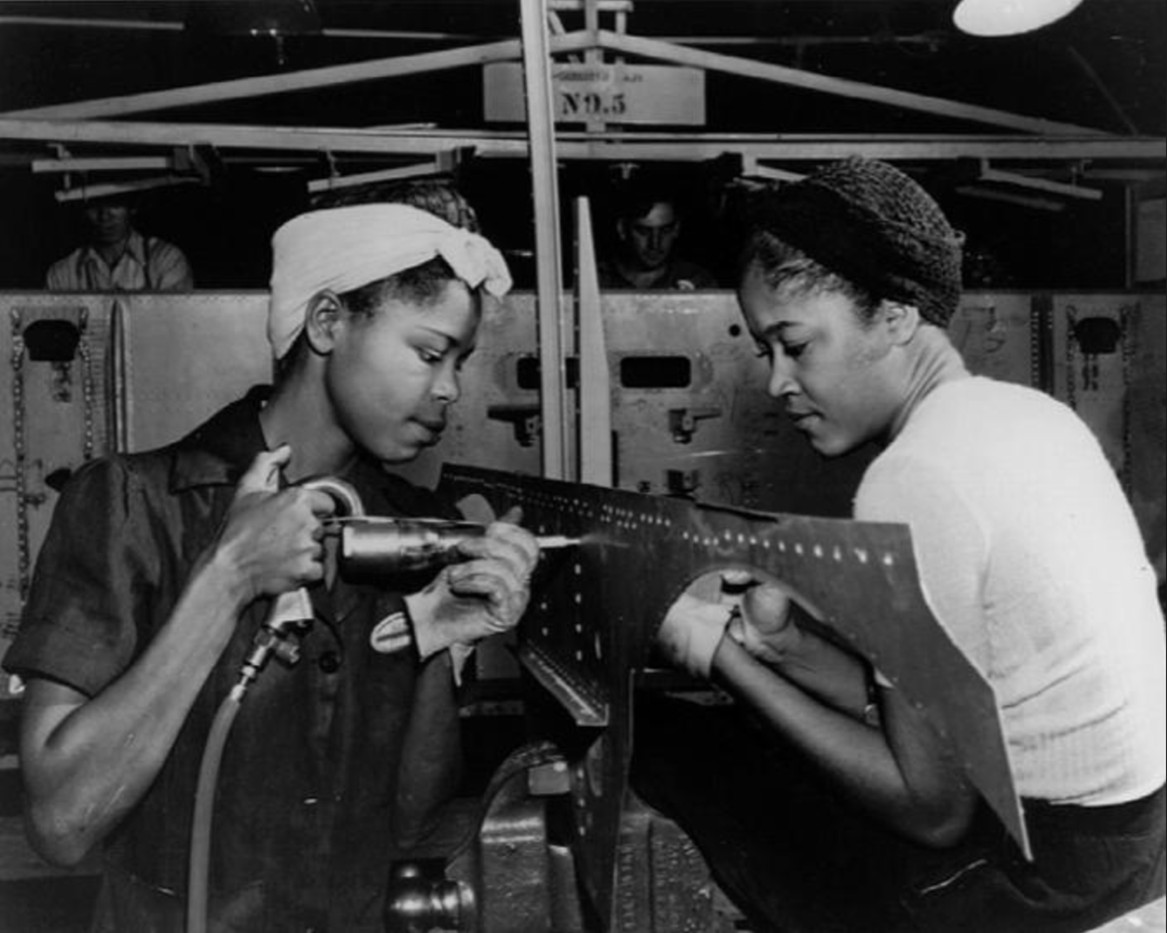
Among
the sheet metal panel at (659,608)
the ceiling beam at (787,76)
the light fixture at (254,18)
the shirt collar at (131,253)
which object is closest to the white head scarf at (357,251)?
the sheet metal panel at (659,608)

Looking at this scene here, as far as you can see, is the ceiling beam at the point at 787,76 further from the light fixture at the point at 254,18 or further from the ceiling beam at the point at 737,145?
the light fixture at the point at 254,18

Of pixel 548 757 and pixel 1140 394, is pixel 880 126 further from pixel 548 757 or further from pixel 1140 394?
pixel 548 757

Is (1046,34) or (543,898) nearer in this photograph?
(543,898)

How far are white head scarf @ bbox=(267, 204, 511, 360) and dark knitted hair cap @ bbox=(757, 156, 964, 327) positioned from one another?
0.27m

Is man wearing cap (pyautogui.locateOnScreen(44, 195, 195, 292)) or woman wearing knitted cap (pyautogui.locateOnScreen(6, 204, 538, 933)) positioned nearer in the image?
woman wearing knitted cap (pyautogui.locateOnScreen(6, 204, 538, 933))

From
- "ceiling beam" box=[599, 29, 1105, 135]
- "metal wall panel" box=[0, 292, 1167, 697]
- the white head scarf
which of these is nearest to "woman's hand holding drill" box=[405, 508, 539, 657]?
the white head scarf

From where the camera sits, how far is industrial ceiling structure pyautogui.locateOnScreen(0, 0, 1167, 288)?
7.56ft

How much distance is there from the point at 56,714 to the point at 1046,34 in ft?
10.3

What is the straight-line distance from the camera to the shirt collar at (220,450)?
0.96 m

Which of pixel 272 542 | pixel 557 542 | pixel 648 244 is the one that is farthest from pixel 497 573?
pixel 648 244

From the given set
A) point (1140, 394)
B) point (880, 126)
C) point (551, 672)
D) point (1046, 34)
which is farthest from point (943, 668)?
point (880, 126)

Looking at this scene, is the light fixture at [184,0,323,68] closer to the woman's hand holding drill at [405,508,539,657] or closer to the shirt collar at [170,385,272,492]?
the shirt collar at [170,385,272,492]

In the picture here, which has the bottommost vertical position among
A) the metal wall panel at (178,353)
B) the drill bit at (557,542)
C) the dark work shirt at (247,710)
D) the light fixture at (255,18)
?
the dark work shirt at (247,710)

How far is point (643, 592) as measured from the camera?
2.36ft
